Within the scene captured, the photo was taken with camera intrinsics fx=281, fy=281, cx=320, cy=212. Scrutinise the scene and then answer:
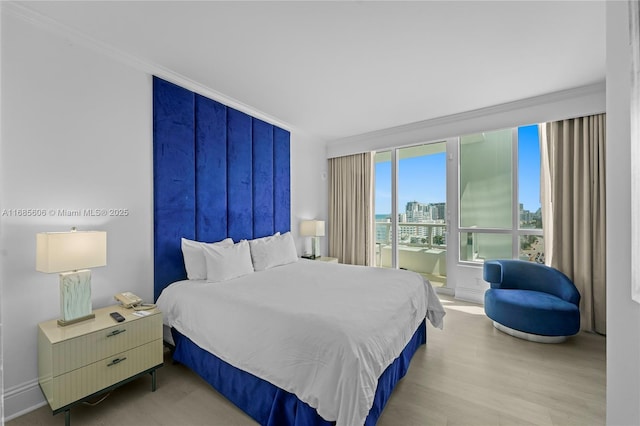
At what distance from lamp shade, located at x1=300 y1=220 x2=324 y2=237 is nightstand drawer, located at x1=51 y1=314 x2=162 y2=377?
2607 mm

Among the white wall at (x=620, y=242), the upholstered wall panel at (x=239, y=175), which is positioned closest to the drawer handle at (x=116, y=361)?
the upholstered wall panel at (x=239, y=175)

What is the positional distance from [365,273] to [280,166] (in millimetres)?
2114

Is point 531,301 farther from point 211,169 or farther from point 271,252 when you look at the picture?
point 211,169

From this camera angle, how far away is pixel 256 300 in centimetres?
207

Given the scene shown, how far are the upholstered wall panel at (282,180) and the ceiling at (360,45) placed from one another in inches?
31.2

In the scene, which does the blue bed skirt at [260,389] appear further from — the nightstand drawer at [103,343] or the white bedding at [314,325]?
the nightstand drawer at [103,343]

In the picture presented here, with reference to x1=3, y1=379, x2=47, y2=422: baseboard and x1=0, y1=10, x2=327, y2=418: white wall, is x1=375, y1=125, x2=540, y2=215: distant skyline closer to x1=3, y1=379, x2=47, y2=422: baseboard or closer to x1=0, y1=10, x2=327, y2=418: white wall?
x1=0, y1=10, x2=327, y2=418: white wall

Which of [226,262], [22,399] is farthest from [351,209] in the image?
[22,399]

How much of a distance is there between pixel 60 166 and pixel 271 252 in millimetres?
2024

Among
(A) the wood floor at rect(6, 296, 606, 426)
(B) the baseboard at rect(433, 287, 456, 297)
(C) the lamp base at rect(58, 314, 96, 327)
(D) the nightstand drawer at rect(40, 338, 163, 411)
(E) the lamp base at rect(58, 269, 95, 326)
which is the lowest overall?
(A) the wood floor at rect(6, 296, 606, 426)

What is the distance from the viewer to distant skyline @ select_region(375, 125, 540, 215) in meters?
3.64

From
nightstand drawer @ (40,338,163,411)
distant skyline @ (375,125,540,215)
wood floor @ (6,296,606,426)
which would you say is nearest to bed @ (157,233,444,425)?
wood floor @ (6,296,606,426)

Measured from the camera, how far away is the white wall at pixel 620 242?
2.98ft

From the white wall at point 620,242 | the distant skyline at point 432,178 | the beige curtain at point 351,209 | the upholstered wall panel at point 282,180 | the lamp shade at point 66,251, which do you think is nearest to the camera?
the white wall at point 620,242
